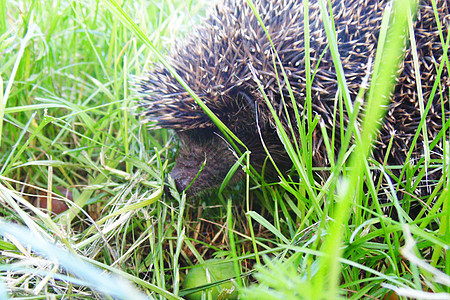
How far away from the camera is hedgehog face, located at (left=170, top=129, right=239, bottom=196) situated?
2309 millimetres

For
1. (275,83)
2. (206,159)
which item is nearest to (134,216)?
(206,159)

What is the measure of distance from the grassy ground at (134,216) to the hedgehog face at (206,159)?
118mm

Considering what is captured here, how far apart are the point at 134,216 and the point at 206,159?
0.54 meters

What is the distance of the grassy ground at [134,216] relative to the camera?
1300 mm

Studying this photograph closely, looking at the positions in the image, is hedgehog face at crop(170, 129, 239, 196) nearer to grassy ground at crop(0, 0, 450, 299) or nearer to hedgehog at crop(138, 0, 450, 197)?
hedgehog at crop(138, 0, 450, 197)

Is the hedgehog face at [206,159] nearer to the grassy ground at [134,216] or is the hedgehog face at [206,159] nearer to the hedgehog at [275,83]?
the hedgehog at [275,83]

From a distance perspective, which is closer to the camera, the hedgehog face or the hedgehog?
the hedgehog

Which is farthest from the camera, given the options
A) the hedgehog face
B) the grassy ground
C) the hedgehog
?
the hedgehog face

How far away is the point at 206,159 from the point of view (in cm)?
235

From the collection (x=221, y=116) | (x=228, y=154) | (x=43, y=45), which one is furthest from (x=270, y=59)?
(x=43, y=45)

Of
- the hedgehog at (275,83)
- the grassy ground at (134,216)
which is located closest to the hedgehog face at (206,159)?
the hedgehog at (275,83)

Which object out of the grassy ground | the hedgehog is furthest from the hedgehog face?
the grassy ground

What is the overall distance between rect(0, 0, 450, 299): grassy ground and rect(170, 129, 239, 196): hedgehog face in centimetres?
12

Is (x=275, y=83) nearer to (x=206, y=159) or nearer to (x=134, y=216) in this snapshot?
(x=206, y=159)
